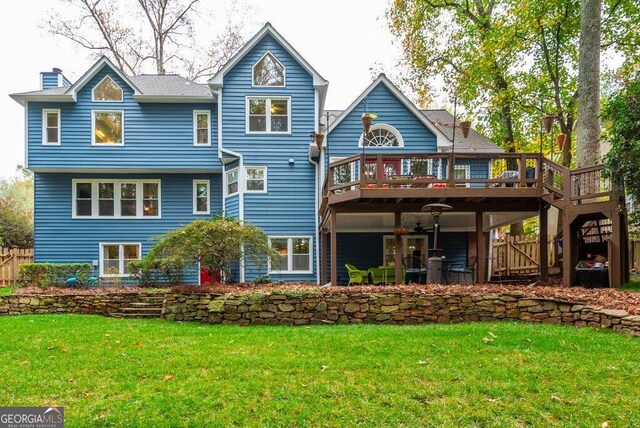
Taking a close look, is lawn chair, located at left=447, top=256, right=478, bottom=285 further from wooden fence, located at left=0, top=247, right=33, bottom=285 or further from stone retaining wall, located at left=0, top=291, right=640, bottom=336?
wooden fence, located at left=0, top=247, right=33, bottom=285

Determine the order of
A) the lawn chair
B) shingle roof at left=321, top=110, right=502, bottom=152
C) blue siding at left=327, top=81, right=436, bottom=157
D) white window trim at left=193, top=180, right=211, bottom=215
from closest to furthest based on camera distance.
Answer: the lawn chair
blue siding at left=327, top=81, right=436, bottom=157
shingle roof at left=321, top=110, right=502, bottom=152
white window trim at left=193, top=180, right=211, bottom=215

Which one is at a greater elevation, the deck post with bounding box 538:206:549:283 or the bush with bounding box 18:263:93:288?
the deck post with bounding box 538:206:549:283

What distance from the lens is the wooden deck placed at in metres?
10.1

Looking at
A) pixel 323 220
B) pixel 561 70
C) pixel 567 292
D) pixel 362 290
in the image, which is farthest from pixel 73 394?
pixel 561 70

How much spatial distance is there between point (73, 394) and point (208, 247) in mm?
6536

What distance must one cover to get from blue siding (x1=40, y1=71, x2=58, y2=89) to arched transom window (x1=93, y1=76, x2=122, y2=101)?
8.17 feet

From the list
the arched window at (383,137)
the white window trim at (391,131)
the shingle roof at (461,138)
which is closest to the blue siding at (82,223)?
the white window trim at (391,131)

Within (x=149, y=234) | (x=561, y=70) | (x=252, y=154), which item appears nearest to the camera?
(x=252, y=154)

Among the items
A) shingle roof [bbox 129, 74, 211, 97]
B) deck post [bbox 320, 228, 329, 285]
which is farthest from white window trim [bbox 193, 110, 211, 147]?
deck post [bbox 320, 228, 329, 285]

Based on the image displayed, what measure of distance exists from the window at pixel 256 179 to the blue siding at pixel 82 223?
6.74 ft

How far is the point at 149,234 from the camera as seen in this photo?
53.6ft

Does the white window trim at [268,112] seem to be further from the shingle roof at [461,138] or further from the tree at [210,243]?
the tree at [210,243]

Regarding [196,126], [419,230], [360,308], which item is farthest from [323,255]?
[196,126]

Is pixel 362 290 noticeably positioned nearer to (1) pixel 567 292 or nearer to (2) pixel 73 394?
(1) pixel 567 292
